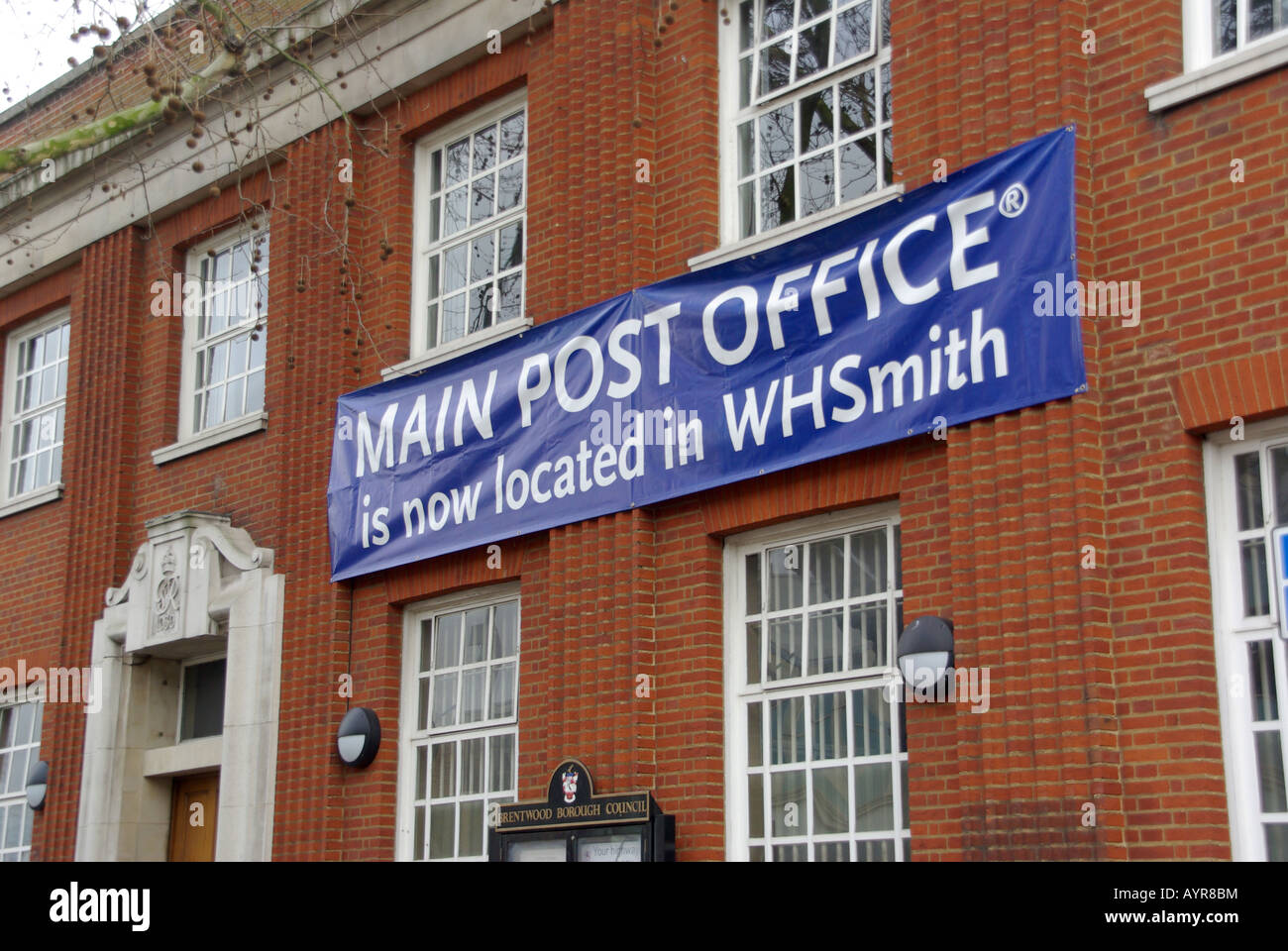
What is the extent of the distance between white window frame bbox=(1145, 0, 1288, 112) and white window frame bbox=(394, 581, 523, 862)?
5404mm

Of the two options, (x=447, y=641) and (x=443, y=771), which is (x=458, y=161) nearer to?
(x=447, y=641)

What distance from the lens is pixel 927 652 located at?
29.2 ft

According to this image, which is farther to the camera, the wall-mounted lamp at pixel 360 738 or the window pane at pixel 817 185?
the wall-mounted lamp at pixel 360 738

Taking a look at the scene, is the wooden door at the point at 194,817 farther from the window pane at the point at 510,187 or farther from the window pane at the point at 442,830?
the window pane at the point at 510,187

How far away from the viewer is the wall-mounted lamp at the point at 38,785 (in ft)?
49.7

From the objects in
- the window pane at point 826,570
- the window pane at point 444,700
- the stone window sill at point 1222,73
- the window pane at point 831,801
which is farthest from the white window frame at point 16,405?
the stone window sill at point 1222,73

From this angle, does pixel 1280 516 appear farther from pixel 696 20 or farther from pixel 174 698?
pixel 174 698

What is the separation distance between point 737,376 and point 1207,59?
125 inches

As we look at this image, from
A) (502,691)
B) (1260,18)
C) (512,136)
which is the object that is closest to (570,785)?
(502,691)

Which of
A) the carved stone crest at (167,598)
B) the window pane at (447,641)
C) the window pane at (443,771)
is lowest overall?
the window pane at (443,771)

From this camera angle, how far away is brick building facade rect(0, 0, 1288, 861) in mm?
8203

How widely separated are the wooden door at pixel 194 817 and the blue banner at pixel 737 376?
263 cm

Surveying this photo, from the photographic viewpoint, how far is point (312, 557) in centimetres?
1330

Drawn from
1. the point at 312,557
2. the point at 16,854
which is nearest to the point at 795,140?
the point at 312,557
